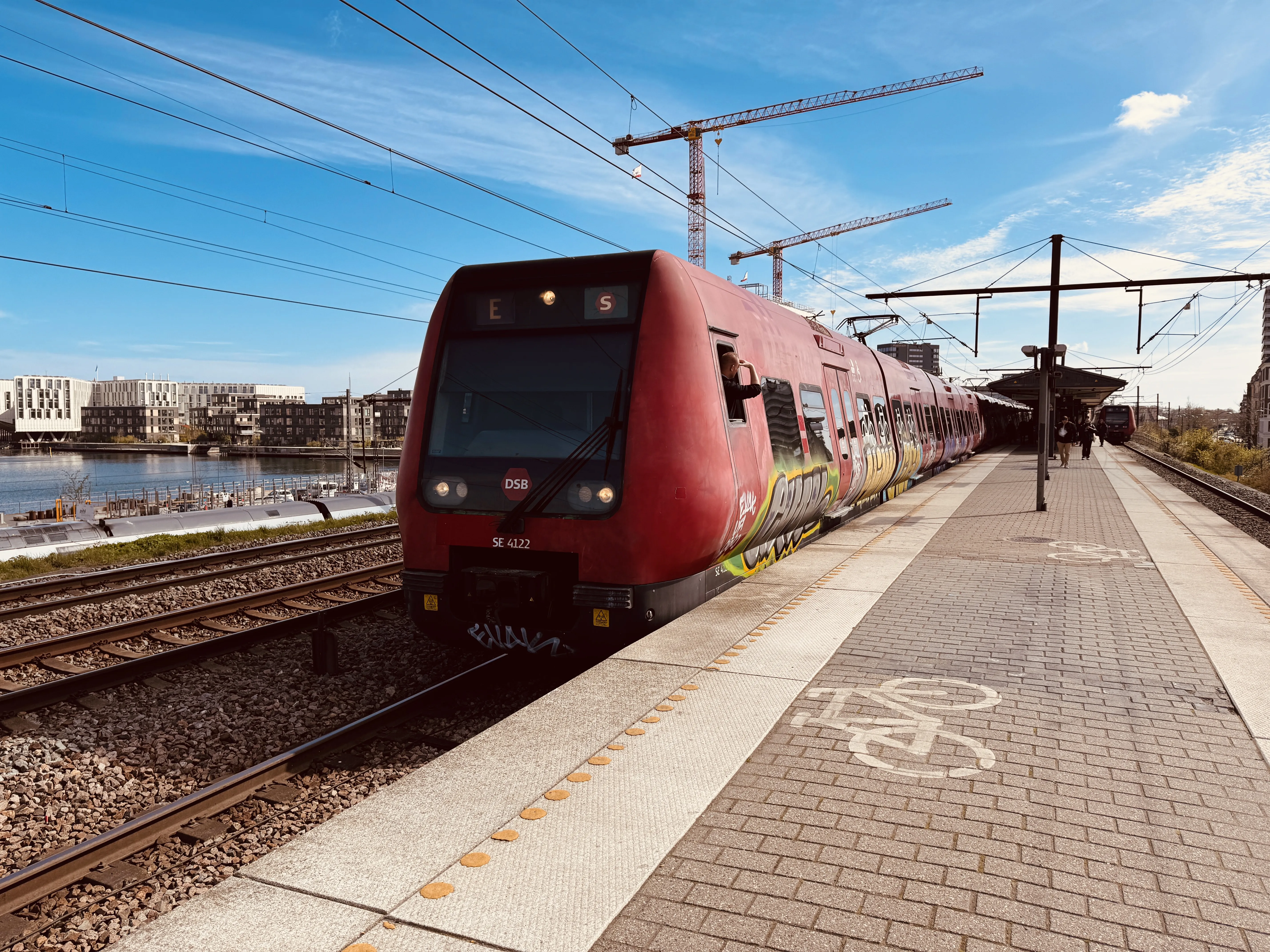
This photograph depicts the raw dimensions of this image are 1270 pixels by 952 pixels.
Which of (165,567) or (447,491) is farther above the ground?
(447,491)

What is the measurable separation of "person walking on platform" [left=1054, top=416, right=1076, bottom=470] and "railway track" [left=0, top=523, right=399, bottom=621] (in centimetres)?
2208

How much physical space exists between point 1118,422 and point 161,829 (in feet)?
208

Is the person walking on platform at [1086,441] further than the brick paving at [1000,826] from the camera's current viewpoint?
Yes

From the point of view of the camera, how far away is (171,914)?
2.79 meters

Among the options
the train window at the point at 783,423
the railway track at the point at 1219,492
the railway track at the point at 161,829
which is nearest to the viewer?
the railway track at the point at 161,829

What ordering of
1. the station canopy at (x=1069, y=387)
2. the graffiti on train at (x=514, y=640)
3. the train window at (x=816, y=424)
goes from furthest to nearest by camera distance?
the station canopy at (x=1069, y=387) < the train window at (x=816, y=424) < the graffiti on train at (x=514, y=640)

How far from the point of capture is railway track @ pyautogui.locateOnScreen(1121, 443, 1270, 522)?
17953mm

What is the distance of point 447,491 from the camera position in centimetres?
643

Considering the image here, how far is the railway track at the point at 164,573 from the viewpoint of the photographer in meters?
10.5

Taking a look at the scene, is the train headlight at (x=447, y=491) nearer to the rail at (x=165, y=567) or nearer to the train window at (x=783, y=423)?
the train window at (x=783, y=423)

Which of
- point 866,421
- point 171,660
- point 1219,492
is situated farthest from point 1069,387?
point 171,660

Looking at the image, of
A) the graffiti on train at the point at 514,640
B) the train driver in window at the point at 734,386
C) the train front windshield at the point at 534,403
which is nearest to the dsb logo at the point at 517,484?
the train front windshield at the point at 534,403

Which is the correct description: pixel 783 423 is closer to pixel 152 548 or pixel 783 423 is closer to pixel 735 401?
pixel 735 401

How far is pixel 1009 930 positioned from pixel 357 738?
14.3 ft
